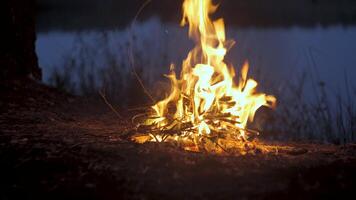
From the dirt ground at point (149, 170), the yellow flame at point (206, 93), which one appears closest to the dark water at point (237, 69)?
the yellow flame at point (206, 93)

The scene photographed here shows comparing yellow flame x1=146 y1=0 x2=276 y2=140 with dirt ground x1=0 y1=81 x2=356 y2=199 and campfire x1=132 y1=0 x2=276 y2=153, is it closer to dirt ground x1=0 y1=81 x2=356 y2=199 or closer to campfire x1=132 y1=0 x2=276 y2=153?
campfire x1=132 y1=0 x2=276 y2=153

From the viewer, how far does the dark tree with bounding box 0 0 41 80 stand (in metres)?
6.69

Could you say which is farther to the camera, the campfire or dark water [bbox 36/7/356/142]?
dark water [bbox 36/7/356/142]

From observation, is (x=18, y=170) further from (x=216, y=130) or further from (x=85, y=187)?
(x=216, y=130)

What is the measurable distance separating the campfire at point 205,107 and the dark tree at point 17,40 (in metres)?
Result: 2.45

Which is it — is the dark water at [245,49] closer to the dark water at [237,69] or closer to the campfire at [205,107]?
the dark water at [237,69]

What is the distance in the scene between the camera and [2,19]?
671 cm

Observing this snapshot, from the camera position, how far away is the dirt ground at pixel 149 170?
354cm

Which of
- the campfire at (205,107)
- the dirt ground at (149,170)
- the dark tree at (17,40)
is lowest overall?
the dirt ground at (149,170)

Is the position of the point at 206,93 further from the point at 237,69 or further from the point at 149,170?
the point at 237,69

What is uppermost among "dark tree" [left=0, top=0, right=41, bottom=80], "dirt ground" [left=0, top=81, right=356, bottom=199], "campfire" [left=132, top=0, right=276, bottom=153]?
"dark tree" [left=0, top=0, right=41, bottom=80]

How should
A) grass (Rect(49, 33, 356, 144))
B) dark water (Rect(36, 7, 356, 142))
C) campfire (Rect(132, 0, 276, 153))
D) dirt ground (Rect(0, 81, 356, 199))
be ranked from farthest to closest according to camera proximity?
grass (Rect(49, 33, 356, 144)), dark water (Rect(36, 7, 356, 142)), campfire (Rect(132, 0, 276, 153)), dirt ground (Rect(0, 81, 356, 199))

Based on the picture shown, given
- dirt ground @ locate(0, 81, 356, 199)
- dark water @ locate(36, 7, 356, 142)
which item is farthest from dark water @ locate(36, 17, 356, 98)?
dirt ground @ locate(0, 81, 356, 199)

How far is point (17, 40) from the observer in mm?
6816
